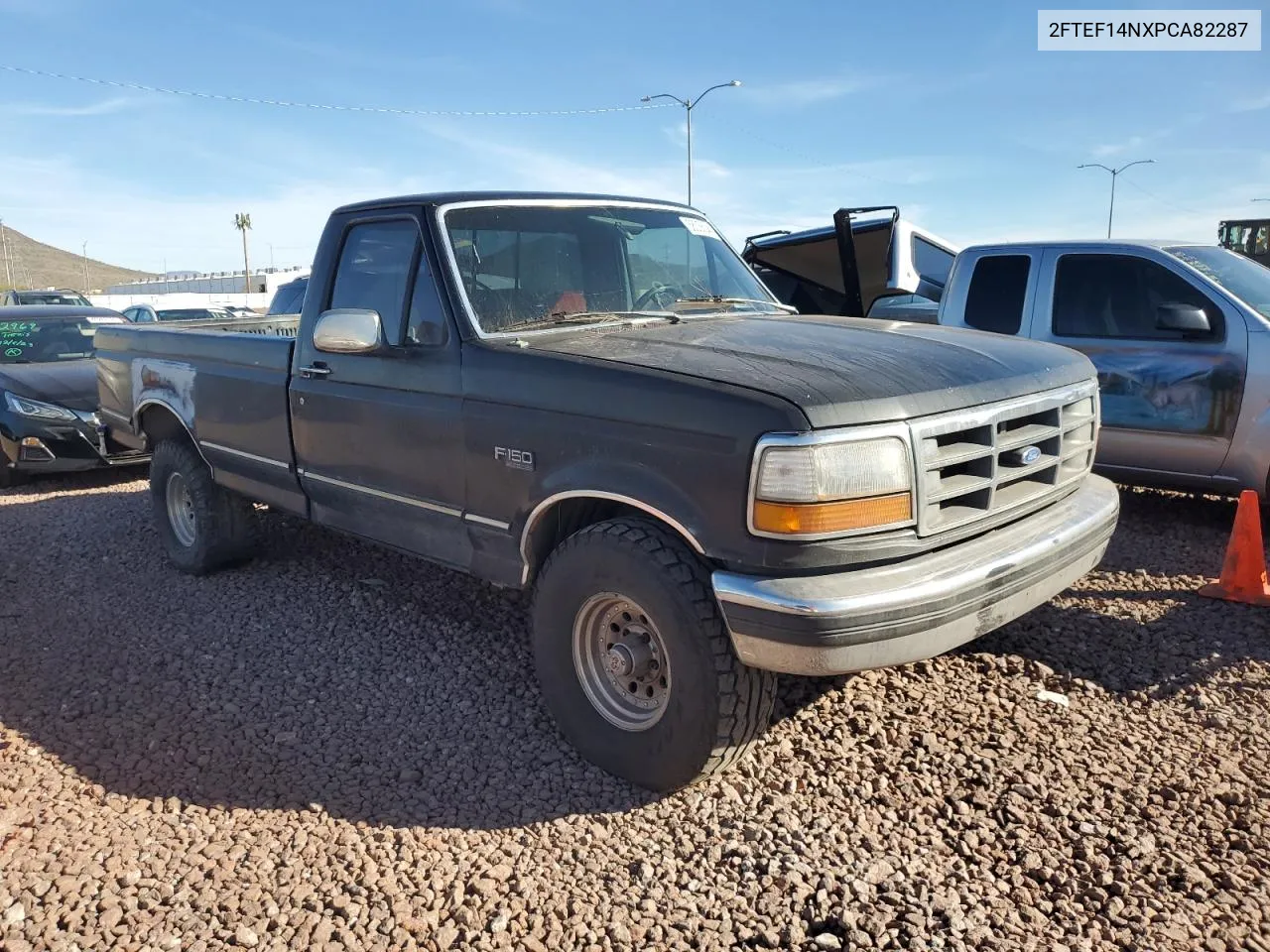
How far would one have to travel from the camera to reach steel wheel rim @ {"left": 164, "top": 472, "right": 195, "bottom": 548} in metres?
5.68

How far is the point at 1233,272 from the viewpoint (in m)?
6.07

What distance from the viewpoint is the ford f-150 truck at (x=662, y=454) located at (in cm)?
266

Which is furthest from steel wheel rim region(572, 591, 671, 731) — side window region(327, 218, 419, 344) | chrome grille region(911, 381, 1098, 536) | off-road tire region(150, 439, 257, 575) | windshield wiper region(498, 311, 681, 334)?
off-road tire region(150, 439, 257, 575)

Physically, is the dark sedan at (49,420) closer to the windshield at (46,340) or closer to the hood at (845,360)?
the windshield at (46,340)

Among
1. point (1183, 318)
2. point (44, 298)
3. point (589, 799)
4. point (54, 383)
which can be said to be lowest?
point (589, 799)

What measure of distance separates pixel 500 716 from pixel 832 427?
1850mm

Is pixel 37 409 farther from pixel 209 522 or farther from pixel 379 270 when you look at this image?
pixel 379 270

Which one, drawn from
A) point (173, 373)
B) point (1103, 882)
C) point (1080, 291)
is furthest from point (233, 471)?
point (1080, 291)

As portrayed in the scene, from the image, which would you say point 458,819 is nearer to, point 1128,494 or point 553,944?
point 553,944

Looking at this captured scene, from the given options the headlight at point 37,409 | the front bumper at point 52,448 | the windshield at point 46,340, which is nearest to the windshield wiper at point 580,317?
the front bumper at point 52,448

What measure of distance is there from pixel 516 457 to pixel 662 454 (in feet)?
2.28

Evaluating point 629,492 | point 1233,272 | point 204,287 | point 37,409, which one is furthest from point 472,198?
point 204,287

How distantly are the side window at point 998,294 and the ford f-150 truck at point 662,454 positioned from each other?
2.78 m

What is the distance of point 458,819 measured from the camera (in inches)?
119
